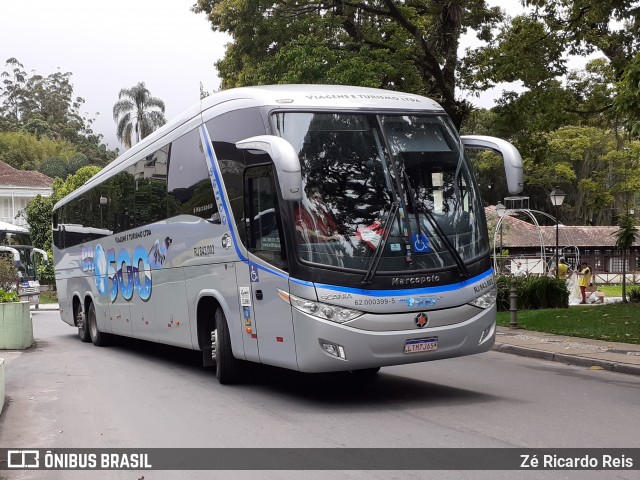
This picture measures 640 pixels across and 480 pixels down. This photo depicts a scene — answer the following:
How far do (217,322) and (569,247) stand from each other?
162ft

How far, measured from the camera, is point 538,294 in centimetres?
2464

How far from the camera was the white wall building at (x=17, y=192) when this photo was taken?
240 ft

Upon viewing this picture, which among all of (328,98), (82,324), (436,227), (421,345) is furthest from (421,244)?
(82,324)

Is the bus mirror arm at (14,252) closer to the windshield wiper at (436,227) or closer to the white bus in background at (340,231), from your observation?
the white bus in background at (340,231)

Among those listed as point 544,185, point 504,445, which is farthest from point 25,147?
point 504,445

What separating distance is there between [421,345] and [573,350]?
677 cm

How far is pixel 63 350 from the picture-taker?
753 inches

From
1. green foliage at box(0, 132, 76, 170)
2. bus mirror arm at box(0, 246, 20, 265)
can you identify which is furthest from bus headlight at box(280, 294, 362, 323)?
green foliage at box(0, 132, 76, 170)

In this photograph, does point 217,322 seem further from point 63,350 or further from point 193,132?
point 63,350

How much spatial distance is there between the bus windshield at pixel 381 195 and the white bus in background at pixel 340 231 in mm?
14

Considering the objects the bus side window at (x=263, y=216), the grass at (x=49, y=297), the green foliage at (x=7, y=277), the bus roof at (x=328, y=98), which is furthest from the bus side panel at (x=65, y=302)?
the grass at (x=49, y=297)

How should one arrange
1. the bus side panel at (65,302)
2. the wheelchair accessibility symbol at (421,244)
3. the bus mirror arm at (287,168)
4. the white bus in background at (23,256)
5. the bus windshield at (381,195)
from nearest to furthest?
the bus mirror arm at (287,168), the bus windshield at (381,195), the wheelchair accessibility symbol at (421,244), the bus side panel at (65,302), the white bus in background at (23,256)

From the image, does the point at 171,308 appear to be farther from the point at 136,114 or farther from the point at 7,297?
the point at 136,114

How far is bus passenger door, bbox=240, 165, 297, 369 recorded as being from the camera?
32.4ft
